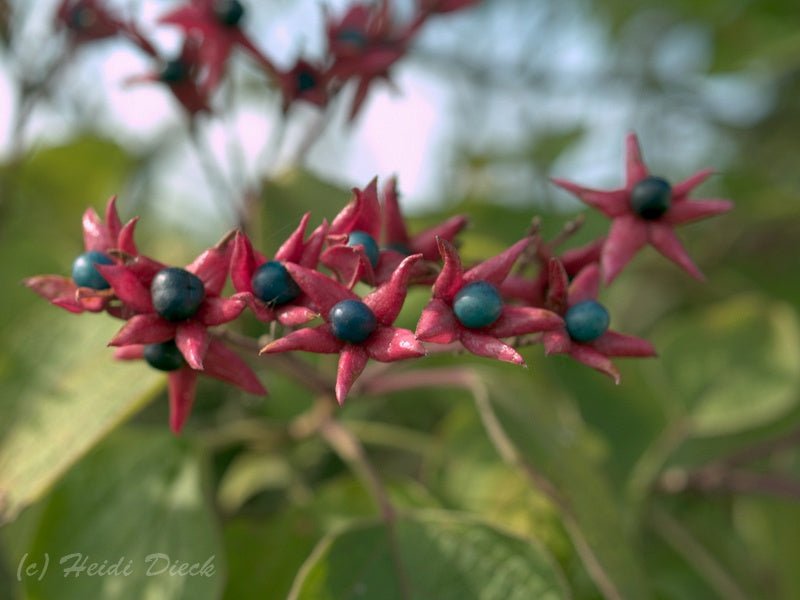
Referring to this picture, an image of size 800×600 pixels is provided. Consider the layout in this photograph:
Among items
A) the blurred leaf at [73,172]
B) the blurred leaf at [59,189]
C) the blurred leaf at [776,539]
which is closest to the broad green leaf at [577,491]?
the blurred leaf at [776,539]

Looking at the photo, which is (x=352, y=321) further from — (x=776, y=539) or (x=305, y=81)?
(x=776, y=539)

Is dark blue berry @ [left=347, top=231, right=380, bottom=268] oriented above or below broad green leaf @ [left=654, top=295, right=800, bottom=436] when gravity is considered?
above

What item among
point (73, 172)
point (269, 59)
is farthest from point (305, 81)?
point (73, 172)

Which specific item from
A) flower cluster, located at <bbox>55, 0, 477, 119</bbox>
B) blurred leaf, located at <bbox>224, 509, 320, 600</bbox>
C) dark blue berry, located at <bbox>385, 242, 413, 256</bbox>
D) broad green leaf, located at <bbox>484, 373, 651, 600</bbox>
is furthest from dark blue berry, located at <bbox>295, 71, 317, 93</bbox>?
blurred leaf, located at <bbox>224, 509, 320, 600</bbox>

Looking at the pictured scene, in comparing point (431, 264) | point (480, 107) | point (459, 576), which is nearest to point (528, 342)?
point (431, 264)

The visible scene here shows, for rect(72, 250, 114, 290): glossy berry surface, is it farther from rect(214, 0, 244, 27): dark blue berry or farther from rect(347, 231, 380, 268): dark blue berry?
rect(214, 0, 244, 27): dark blue berry
